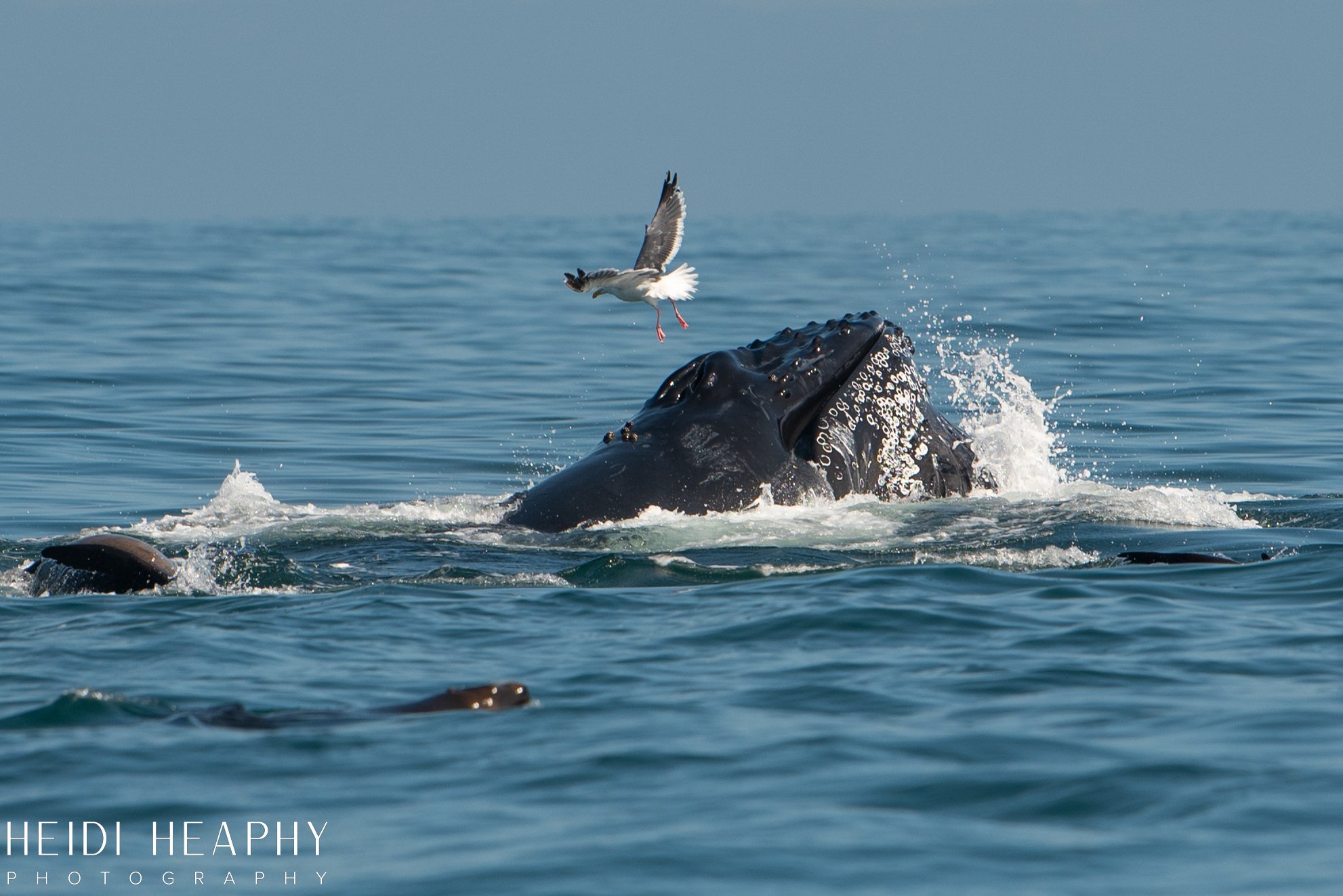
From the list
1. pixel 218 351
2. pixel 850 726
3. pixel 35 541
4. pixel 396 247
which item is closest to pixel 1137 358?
pixel 218 351

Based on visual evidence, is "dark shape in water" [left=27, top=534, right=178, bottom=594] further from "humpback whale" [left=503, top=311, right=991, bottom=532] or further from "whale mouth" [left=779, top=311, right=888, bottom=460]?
"whale mouth" [left=779, top=311, right=888, bottom=460]

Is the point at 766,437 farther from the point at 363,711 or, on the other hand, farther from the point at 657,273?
the point at 363,711

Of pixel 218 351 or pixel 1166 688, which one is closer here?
pixel 1166 688

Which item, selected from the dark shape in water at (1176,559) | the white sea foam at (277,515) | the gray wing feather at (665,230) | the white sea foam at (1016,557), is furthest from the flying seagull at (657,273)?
the dark shape in water at (1176,559)

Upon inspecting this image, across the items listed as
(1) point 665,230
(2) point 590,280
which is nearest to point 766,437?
(2) point 590,280

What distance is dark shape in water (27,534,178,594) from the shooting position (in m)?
8.53

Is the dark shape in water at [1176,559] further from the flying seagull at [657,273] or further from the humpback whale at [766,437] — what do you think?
the flying seagull at [657,273]

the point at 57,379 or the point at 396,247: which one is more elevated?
the point at 396,247

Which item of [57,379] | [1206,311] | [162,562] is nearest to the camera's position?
[162,562]

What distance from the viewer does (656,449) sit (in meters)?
10.6

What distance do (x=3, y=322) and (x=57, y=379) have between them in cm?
678

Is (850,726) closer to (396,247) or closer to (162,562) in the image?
(162,562)

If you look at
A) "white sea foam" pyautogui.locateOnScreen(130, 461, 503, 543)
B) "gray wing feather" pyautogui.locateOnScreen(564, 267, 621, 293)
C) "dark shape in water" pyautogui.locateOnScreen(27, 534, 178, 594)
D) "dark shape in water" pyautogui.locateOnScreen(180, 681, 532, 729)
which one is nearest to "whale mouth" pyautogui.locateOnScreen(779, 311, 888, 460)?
"gray wing feather" pyautogui.locateOnScreen(564, 267, 621, 293)

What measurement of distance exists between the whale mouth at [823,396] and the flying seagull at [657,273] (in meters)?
1.07
